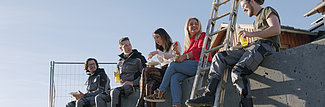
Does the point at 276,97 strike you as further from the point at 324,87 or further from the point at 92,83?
the point at 92,83

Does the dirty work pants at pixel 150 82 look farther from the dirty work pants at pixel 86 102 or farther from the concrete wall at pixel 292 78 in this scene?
the dirty work pants at pixel 86 102

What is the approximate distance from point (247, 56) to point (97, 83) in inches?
154

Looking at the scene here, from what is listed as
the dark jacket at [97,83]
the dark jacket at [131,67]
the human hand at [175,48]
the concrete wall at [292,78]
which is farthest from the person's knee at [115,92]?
the concrete wall at [292,78]

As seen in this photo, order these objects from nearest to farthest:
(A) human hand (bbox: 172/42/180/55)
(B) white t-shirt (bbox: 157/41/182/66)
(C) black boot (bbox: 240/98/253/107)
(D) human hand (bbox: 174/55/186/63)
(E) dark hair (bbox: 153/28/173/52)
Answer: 1. (C) black boot (bbox: 240/98/253/107)
2. (D) human hand (bbox: 174/55/186/63)
3. (B) white t-shirt (bbox: 157/41/182/66)
4. (A) human hand (bbox: 172/42/180/55)
5. (E) dark hair (bbox: 153/28/173/52)

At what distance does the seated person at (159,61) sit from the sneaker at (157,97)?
0.21 meters

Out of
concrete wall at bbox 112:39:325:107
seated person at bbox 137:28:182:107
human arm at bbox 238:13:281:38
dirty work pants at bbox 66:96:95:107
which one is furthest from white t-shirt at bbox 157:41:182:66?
dirty work pants at bbox 66:96:95:107

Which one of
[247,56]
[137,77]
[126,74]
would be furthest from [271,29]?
[126,74]

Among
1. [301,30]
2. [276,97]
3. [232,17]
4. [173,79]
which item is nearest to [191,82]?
[173,79]

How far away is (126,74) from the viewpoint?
Result: 6168 mm

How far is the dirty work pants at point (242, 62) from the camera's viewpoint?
132 inches

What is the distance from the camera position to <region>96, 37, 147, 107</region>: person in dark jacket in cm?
593

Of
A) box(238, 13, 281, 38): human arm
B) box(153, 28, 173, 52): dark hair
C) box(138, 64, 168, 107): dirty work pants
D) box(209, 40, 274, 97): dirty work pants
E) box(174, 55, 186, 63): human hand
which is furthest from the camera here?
box(153, 28, 173, 52): dark hair

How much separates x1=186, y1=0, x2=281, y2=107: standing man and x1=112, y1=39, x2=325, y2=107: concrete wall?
0.17 meters

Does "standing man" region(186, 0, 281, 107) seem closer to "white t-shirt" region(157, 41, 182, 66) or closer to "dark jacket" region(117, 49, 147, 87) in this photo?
"white t-shirt" region(157, 41, 182, 66)
